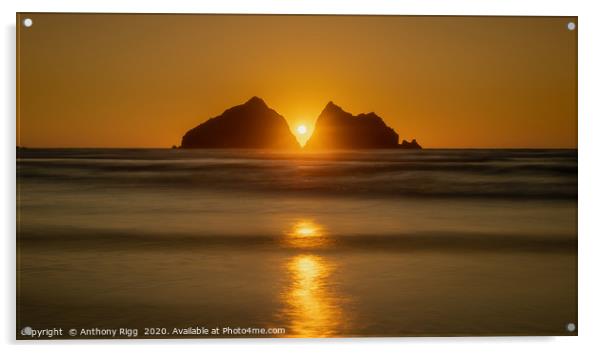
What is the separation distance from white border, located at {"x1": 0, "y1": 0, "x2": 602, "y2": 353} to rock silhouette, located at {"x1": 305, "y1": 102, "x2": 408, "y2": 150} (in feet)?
1.61

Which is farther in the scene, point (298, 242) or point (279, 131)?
point (279, 131)

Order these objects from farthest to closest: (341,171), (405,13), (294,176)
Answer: (341,171) → (294,176) → (405,13)

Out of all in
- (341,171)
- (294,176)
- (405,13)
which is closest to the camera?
(405,13)

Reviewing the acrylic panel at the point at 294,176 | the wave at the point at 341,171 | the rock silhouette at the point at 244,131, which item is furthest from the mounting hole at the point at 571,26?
the rock silhouette at the point at 244,131

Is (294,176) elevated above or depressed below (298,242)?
above

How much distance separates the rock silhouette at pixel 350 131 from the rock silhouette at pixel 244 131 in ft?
0.45

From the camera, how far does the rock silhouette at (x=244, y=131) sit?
4.12 meters

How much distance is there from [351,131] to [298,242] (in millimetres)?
590

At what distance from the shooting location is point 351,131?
415cm

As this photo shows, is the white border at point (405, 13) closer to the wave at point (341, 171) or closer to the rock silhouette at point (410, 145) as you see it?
the wave at point (341, 171)

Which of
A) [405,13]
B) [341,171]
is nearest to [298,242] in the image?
[341,171]

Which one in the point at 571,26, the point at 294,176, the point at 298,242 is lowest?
the point at 298,242

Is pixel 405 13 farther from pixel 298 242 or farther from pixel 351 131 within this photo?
pixel 298 242

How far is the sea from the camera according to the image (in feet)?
12.6
